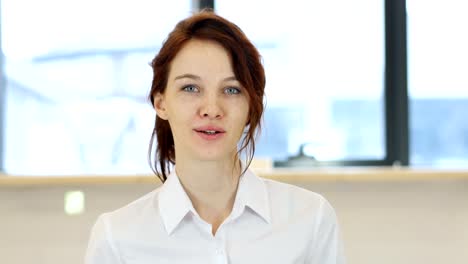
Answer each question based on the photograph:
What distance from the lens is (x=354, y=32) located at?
277 cm

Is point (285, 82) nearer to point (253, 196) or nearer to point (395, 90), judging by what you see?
point (395, 90)

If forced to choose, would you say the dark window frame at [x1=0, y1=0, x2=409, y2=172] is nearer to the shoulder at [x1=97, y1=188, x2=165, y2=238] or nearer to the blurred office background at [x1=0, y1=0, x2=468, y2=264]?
the blurred office background at [x1=0, y1=0, x2=468, y2=264]

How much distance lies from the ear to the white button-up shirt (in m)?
0.15

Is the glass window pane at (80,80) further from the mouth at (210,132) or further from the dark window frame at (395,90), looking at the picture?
the mouth at (210,132)

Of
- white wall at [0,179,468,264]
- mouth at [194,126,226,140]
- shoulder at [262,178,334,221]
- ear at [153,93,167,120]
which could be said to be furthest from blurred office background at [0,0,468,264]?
mouth at [194,126,226,140]

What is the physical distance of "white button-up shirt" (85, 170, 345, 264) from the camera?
1.42 m

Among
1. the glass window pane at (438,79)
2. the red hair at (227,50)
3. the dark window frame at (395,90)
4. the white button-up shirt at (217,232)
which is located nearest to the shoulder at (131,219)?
the white button-up shirt at (217,232)

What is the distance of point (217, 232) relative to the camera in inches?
56.0

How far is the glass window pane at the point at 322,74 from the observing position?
2752 mm

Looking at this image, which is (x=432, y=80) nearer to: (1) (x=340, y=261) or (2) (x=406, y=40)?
(2) (x=406, y=40)

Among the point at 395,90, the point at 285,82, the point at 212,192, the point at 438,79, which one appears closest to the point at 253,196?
the point at 212,192

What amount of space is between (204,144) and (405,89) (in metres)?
1.62

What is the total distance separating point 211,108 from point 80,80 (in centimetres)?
159

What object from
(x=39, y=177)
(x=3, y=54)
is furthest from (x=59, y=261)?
(x=3, y=54)
